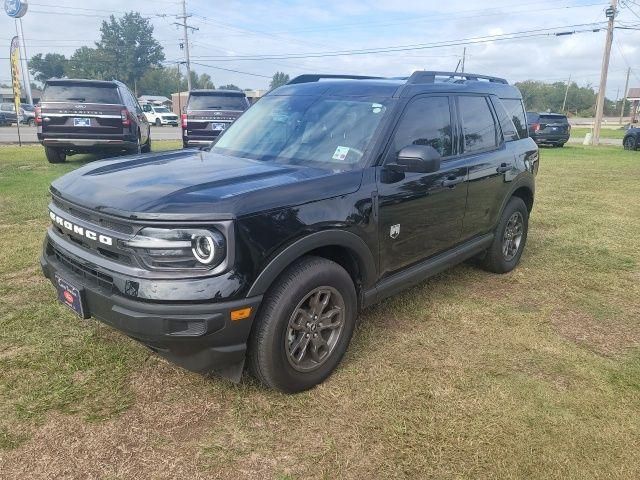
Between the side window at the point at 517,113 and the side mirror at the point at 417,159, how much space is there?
212 centimetres

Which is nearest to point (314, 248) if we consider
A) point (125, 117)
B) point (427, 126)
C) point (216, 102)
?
point (427, 126)

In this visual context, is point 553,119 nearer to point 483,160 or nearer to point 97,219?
point 483,160

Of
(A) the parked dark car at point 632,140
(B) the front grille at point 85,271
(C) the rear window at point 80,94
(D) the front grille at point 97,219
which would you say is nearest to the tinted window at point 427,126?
(D) the front grille at point 97,219

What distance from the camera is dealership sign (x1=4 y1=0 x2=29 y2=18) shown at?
3094 centimetres

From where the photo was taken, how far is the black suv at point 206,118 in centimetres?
1167

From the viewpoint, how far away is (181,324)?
93.6 inches

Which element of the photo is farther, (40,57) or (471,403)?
(40,57)

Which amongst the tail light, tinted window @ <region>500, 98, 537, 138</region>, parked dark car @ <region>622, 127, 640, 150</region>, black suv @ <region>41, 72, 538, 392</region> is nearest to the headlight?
black suv @ <region>41, 72, 538, 392</region>

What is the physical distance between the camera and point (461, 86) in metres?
4.15

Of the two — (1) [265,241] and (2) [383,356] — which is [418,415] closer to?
(2) [383,356]

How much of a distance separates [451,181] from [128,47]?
107 metres

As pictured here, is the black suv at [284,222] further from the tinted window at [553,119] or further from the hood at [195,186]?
the tinted window at [553,119]

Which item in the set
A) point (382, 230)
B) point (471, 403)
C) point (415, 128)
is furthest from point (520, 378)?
point (415, 128)

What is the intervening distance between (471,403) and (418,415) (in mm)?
354
